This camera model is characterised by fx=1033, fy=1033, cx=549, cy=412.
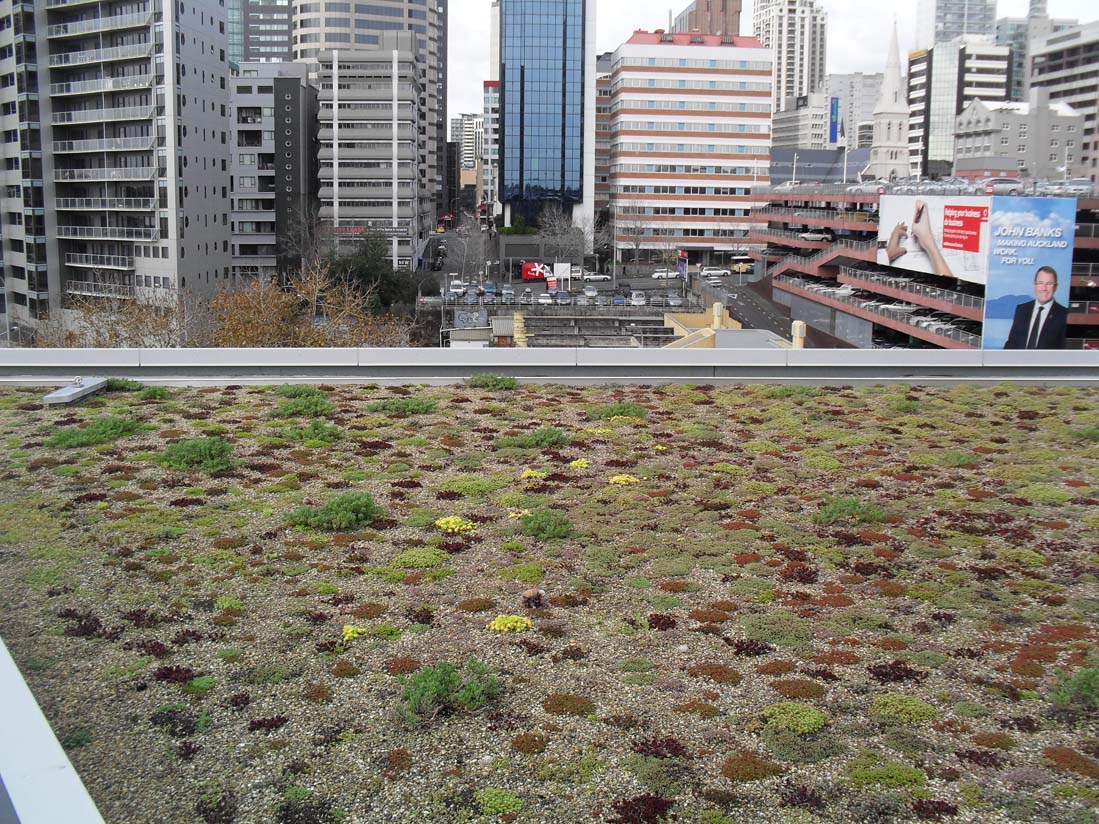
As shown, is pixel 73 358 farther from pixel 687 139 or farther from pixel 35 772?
pixel 687 139

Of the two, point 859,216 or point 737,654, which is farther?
point 859,216

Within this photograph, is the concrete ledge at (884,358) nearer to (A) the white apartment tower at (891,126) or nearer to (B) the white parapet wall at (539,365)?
(B) the white parapet wall at (539,365)

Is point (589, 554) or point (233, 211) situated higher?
point (233, 211)

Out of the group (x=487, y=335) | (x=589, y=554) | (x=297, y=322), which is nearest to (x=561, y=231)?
(x=487, y=335)

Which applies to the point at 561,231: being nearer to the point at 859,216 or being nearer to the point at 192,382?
the point at 859,216

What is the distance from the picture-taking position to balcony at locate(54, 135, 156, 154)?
5141cm

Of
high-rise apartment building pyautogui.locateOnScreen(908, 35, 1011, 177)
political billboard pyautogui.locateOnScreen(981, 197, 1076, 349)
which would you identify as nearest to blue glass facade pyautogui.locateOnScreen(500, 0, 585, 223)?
high-rise apartment building pyautogui.locateOnScreen(908, 35, 1011, 177)

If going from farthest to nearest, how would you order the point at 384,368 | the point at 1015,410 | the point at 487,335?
the point at 487,335
the point at 384,368
the point at 1015,410

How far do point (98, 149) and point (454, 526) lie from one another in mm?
49282

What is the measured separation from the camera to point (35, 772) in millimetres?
5059

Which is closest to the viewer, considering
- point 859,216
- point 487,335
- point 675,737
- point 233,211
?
point 675,737

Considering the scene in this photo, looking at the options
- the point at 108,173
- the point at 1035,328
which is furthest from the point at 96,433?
the point at 108,173

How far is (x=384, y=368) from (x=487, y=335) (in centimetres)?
2257

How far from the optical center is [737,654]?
7715mm
